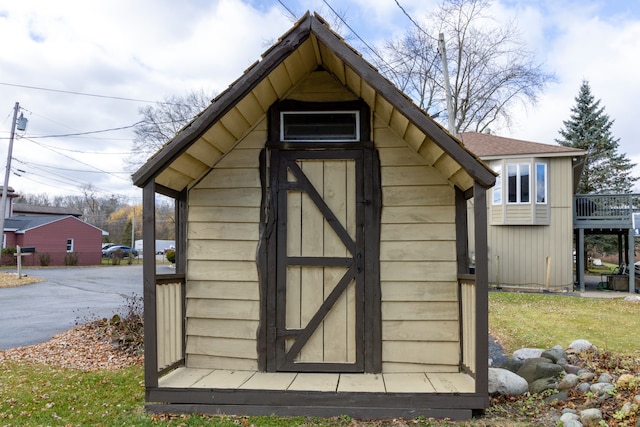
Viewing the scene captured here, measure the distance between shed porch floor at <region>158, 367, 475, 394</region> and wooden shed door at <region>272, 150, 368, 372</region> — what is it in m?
0.18

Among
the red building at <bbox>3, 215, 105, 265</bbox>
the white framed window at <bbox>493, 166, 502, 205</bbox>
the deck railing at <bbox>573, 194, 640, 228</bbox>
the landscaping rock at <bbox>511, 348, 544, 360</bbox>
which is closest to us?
the landscaping rock at <bbox>511, 348, 544, 360</bbox>

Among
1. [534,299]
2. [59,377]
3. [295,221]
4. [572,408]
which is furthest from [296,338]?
[534,299]

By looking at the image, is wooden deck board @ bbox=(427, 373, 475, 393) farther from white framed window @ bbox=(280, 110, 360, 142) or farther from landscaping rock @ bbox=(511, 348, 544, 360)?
white framed window @ bbox=(280, 110, 360, 142)

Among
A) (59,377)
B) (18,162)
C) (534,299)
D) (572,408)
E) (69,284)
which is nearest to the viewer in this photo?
(572,408)

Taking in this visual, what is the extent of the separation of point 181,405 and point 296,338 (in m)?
1.18

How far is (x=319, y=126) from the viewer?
183 inches

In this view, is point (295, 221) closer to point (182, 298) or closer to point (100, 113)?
point (182, 298)

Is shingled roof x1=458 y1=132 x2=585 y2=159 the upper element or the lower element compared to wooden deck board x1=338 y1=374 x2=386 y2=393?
upper

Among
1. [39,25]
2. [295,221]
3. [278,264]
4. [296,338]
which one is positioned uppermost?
[39,25]

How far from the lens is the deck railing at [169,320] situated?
4102 mm

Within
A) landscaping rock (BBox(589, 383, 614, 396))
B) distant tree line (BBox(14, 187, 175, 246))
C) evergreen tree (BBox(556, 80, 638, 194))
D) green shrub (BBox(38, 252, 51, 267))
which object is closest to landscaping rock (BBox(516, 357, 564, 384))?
landscaping rock (BBox(589, 383, 614, 396))

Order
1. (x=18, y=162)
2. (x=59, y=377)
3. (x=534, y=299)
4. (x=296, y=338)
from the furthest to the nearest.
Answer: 1. (x=18, y=162)
2. (x=534, y=299)
3. (x=59, y=377)
4. (x=296, y=338)

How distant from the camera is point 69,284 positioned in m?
17.1

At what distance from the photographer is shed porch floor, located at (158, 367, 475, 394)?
12.8 ft
